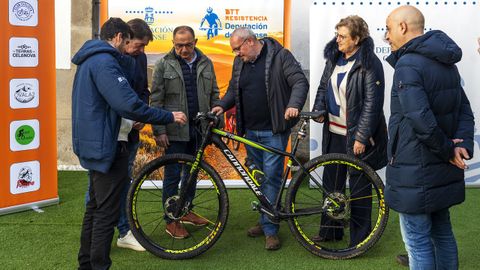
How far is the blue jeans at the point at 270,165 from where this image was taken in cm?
471

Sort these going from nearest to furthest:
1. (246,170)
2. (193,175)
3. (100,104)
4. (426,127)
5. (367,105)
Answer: (426,127), (100,104), (367,105), (193,175), (246,170)

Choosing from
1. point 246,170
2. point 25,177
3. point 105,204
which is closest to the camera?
point 105,204

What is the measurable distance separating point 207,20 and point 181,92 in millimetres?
1958

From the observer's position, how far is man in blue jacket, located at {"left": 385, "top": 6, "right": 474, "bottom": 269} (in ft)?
10.2

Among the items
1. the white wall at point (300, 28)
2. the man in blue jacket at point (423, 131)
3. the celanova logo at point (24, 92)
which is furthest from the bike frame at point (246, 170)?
the white wall at point (300, 28)

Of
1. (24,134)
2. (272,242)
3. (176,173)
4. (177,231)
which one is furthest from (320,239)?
(24,134)

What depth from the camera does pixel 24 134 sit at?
18.5ft

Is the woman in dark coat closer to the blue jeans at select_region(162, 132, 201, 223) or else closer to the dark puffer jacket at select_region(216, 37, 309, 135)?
the dark puffer jacket at select_region(216, 37, 309, 135)

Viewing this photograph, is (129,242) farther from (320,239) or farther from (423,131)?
(423,131)

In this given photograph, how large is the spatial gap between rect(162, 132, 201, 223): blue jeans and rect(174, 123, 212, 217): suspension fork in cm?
3

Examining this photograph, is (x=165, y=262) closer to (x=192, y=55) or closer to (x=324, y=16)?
(x=192, y=55)

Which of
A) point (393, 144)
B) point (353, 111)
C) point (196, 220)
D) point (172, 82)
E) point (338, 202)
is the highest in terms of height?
point (172, 82)

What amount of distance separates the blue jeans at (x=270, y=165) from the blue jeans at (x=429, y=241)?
1.47 meters

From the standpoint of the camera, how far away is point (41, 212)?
5.72 metres
